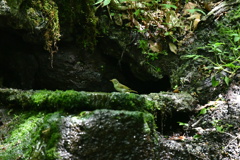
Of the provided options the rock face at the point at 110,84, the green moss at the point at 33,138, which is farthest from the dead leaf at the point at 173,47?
the green moss at the point at 33,138

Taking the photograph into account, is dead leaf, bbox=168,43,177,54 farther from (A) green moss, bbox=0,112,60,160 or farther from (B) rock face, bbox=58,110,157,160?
(A) green moss, bbox=0,112,60,160

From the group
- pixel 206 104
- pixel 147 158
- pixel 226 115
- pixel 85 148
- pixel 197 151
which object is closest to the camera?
pixel 85 148

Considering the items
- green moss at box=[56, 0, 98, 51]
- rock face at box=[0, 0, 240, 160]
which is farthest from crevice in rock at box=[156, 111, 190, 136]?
green moss at box=[56, 0, 98, 51]

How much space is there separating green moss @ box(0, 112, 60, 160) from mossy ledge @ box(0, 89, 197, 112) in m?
0.18

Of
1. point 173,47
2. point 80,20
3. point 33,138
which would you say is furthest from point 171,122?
point 80,20

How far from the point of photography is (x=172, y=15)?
15.1 feet

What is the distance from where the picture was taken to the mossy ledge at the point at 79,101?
8.65ft

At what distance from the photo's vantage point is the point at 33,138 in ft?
7.74

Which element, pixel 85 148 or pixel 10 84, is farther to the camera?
pixel 10 84

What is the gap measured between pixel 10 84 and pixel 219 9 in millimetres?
4121

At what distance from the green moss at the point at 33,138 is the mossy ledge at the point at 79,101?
0.59ft

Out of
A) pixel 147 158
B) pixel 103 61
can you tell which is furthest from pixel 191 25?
pixel 147 158

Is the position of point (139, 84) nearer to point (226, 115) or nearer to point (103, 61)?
point (103, 61)

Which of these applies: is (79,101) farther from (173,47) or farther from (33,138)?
(173,47)
